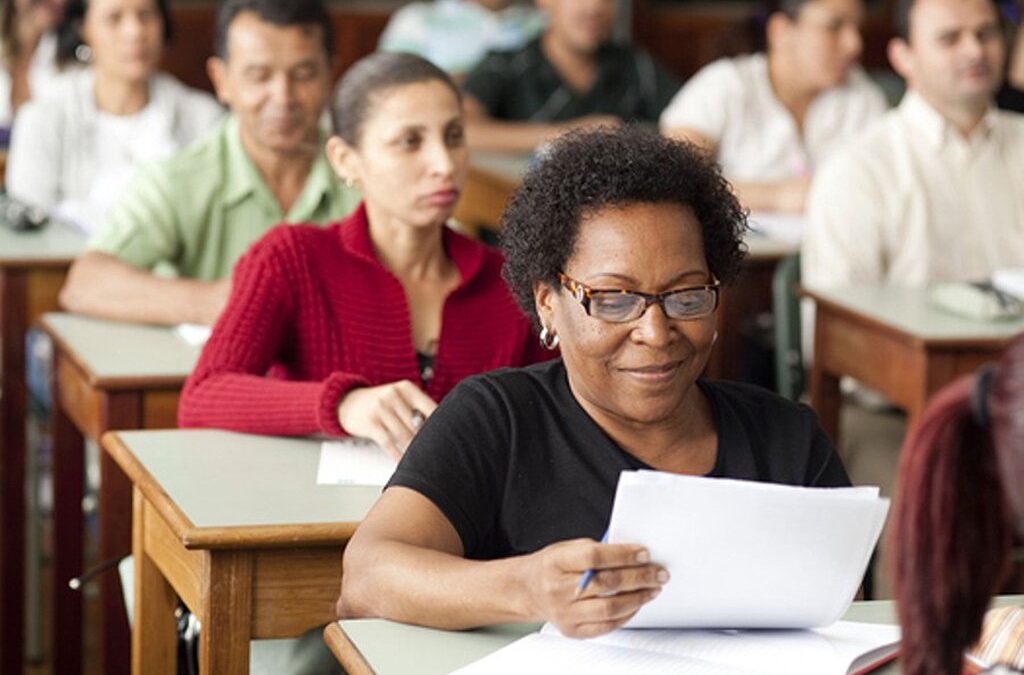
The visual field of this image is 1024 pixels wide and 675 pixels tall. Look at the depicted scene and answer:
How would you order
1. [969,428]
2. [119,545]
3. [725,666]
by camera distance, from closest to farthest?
[969,428], [725,666], [119,545]

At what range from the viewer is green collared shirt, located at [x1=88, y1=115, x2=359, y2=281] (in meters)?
3.33

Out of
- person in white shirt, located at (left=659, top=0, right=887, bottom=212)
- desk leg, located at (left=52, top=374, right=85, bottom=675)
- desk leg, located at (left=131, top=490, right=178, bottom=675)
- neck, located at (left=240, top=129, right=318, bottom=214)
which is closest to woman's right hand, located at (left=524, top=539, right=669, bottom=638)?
desk leg, located at (left=131, top=490, right=178, bottom=675)

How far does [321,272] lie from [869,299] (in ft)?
4.43

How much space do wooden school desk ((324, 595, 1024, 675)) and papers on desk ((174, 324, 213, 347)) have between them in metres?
1.41

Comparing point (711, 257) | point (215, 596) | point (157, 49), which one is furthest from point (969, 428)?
point (157, 49)

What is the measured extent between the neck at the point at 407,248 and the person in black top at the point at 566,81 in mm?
3036

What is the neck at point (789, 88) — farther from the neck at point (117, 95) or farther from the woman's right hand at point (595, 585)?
the woman's right hand at point (595, 585)

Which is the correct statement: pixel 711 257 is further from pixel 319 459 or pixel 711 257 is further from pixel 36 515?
pixel 36 515

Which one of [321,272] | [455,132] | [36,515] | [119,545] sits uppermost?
[455,132]

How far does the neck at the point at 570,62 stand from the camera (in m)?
5.87

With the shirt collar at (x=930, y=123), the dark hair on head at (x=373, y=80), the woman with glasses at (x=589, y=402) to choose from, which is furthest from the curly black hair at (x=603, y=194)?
the shirt collar at (x=930, y=123)

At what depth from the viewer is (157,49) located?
4.70 meters

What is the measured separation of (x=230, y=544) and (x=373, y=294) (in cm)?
71

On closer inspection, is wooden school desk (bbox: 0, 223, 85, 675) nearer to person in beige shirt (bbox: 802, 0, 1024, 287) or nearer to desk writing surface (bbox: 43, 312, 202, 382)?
desk writing surface (bbox: 43, 312, 202, 382)
